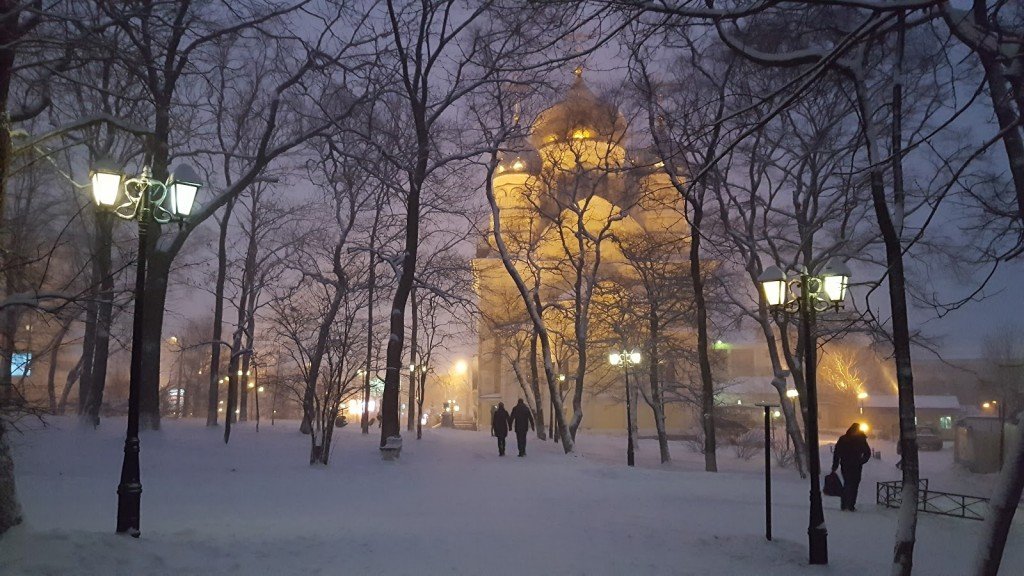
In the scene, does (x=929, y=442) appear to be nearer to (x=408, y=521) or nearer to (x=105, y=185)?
(x=408, y=521)

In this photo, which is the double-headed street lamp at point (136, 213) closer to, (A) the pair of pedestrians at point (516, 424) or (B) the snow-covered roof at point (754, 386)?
(A) the pair of pedestrians at point (516, 424)

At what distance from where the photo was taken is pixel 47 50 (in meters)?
8.78

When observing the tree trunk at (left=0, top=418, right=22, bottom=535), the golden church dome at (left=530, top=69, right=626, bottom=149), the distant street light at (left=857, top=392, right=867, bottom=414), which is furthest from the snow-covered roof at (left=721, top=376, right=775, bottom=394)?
the tree trunk at (left=0, top=418, right=22, bottom=535)

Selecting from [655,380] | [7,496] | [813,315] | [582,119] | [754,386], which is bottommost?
[7,496]

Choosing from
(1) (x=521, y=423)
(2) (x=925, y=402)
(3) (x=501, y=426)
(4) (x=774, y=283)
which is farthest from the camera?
(2) (x=925, y=402)

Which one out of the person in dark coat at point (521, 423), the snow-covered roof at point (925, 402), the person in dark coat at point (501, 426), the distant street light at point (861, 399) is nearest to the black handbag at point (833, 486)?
the person in dark coat at point (521, 423)

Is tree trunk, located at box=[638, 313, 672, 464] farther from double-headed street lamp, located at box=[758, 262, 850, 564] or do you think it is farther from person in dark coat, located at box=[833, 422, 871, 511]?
double-headed street lamp, located at box=[758, 262, 850, 564]

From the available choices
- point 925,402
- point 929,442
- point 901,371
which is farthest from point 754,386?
point 901,371

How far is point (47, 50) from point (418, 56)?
10.7 metres

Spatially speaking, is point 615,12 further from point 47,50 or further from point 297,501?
point 297,501

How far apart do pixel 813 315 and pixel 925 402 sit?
200 feet

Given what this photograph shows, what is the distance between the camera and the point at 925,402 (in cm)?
6219

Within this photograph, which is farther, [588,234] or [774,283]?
[588,234]

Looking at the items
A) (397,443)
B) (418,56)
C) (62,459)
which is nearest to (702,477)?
(397,443)
